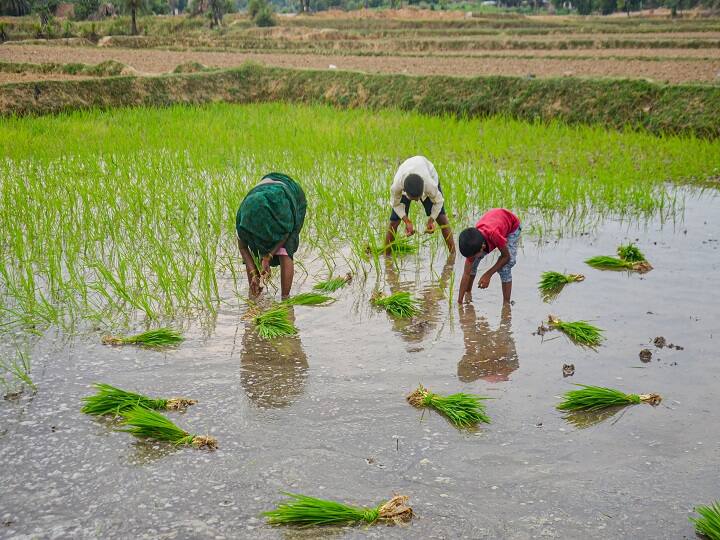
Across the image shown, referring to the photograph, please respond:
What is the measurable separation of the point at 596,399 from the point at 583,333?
79 centimetres

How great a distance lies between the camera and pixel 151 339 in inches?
155

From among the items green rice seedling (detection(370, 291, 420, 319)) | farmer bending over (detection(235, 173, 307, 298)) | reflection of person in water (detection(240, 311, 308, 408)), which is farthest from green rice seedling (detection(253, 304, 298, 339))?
green rice seedling (detection(370, 291, 420, 319))

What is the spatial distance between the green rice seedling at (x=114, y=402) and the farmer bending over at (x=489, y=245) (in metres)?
1.77

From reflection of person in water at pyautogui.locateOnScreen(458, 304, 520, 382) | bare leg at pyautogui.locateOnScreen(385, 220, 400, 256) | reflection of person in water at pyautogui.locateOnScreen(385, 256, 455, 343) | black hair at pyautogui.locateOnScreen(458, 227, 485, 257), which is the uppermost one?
black hair at pyautogui.locateOnScreen(458, 227, 485, 257)

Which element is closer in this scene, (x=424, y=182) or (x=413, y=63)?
(x=424, y=182)

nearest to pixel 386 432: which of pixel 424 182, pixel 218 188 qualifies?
pixel 424 182

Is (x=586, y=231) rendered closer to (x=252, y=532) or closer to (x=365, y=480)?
(x=365, y=480)

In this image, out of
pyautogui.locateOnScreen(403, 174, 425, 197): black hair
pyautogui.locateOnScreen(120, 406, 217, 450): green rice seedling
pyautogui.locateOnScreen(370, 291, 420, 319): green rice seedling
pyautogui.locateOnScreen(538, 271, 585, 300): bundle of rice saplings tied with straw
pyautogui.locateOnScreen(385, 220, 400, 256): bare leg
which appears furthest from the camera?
pyautogui.locateOnScreen(385, 220, 400, 256): bare leg

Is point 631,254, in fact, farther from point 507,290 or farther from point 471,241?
point 471,241

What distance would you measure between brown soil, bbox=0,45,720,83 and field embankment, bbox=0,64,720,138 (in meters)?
1.26

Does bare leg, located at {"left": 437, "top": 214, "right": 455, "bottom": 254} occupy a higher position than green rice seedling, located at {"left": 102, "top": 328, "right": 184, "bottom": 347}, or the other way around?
bare leg, located at {"left": 437, "top": 214, "right": 455, "bottom": 254}

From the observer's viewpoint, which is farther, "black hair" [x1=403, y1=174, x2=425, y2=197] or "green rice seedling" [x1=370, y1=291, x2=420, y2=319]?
"black hair" [x1=403, y1=174, x2=425, y2=197]

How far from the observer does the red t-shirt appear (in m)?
4.27

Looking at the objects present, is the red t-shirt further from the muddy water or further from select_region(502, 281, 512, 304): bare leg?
the muddy water
